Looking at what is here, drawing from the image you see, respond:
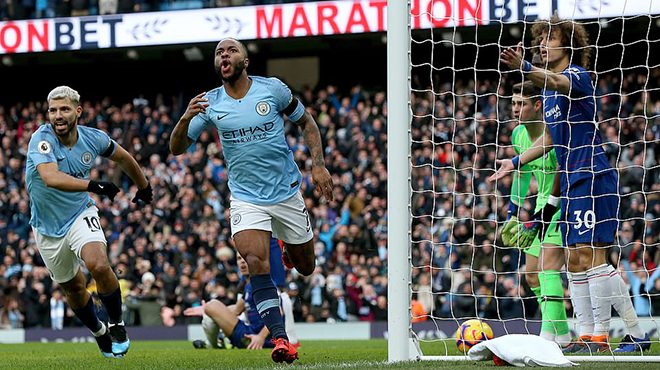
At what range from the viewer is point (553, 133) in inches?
265

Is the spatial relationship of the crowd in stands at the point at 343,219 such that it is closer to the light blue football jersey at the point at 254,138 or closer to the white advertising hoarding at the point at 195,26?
the white advertising hoarding at the point at 195,26

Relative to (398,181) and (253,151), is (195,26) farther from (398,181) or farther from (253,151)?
(398,181)

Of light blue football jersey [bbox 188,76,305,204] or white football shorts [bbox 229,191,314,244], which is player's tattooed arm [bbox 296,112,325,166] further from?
white football shorts [bbox 229,191,314,244]

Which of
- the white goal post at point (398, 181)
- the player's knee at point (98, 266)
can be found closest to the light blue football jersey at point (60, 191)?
the player's knee at point (98, 266)

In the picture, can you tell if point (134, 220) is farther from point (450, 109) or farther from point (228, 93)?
point (228, 93)

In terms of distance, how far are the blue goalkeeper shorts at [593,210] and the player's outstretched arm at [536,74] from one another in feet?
2.27

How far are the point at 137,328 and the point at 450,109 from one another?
7393 mm

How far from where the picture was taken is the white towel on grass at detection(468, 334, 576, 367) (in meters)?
5.05

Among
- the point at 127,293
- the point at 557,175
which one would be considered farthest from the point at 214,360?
the point at 127,293

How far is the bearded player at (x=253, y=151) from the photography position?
6223mm

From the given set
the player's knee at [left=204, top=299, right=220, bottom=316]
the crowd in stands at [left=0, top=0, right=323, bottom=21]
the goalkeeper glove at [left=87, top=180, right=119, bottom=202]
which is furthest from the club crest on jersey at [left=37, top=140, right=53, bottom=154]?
the crowd in stands at [left=0, top=0, right=323, bottom=21]

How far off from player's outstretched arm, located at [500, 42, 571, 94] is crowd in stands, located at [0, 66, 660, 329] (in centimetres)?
668

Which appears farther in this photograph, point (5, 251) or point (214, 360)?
point (5, 251)

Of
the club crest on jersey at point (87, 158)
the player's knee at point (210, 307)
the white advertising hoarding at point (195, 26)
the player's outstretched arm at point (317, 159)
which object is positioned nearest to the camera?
the player's outstretched arm at point (317, 159)
